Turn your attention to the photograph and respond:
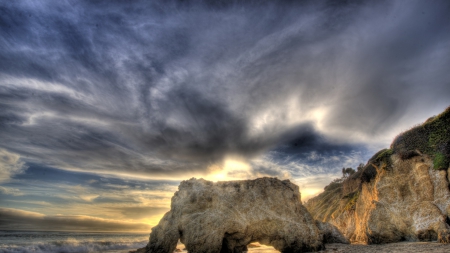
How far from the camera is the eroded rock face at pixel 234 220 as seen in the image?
18922mm

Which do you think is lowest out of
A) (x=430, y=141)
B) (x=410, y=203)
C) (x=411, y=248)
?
(x=411, y=248)

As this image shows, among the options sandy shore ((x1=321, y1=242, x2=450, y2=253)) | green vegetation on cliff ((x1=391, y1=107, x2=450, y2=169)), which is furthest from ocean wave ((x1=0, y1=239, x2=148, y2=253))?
green vegetation on cliff ((x1=391, y1=107, x2=450, y2=169))

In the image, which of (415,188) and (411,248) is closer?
(411,248)

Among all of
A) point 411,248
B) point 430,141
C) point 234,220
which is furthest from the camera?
point 430,141

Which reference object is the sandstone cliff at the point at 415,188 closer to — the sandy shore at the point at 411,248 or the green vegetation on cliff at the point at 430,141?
the green vegetation on cliff at the point at 430,141

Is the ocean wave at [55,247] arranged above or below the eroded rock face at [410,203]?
below

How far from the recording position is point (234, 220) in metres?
19.3

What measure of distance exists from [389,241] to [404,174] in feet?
19.9

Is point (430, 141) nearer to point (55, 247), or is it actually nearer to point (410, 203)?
point (410, 203)

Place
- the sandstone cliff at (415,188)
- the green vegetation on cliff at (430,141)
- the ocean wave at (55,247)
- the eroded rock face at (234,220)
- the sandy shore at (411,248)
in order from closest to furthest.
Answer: the sandy shore at (411,248)
the sandstone cliff at (415,188)
the green vegetation on cliff at (430,141)
the eroded rock face at (234,220)
the ocean wave at (55,247)

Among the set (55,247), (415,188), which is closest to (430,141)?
(415,188)

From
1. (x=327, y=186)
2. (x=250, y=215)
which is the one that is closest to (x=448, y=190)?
(x=250, y=215)

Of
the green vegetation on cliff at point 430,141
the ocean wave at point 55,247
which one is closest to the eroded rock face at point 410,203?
the green vegetation on cliff at point 430,141

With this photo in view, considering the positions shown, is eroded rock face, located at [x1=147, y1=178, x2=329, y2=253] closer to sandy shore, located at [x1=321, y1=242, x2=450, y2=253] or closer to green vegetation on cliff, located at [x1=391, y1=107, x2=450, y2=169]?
sandy shore, located at [x1=321, y1=242, x2=450, y2=253]
